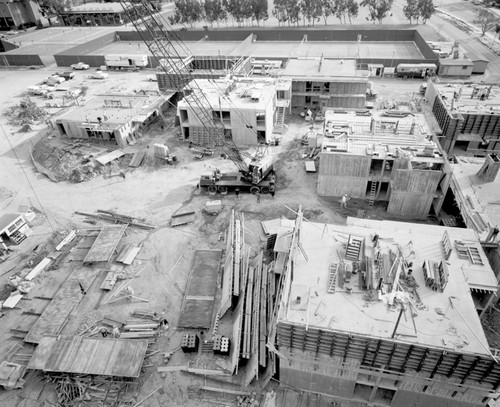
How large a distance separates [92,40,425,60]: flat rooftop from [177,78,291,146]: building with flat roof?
31.6 meters

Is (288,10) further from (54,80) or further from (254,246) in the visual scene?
(254,246)

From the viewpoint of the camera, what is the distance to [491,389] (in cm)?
2142

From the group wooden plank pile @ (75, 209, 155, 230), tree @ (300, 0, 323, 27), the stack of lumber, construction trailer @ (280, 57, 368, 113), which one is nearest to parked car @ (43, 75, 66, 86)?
construction trailer @ (280, 57, 368, 113)

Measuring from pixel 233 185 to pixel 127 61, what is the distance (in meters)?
64.4

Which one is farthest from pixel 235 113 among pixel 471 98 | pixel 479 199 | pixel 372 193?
pixel 471 98

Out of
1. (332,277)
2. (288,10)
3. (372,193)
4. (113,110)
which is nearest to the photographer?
(332,277)

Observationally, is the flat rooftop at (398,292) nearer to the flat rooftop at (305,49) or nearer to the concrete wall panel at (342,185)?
the concrete wall panel at (342,185)

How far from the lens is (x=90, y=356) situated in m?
27.4

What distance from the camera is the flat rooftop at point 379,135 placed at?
135ft

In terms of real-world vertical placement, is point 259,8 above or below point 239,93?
above

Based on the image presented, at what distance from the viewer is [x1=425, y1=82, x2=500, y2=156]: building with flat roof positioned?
158 ft

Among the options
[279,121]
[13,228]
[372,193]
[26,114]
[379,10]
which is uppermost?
[379,10]

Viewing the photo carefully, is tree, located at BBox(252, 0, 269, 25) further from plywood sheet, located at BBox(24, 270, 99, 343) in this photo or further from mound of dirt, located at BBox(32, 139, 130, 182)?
plywood sheet, located at BBox(24, 270, 99, 343)

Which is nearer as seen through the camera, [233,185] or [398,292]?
[398,292]
